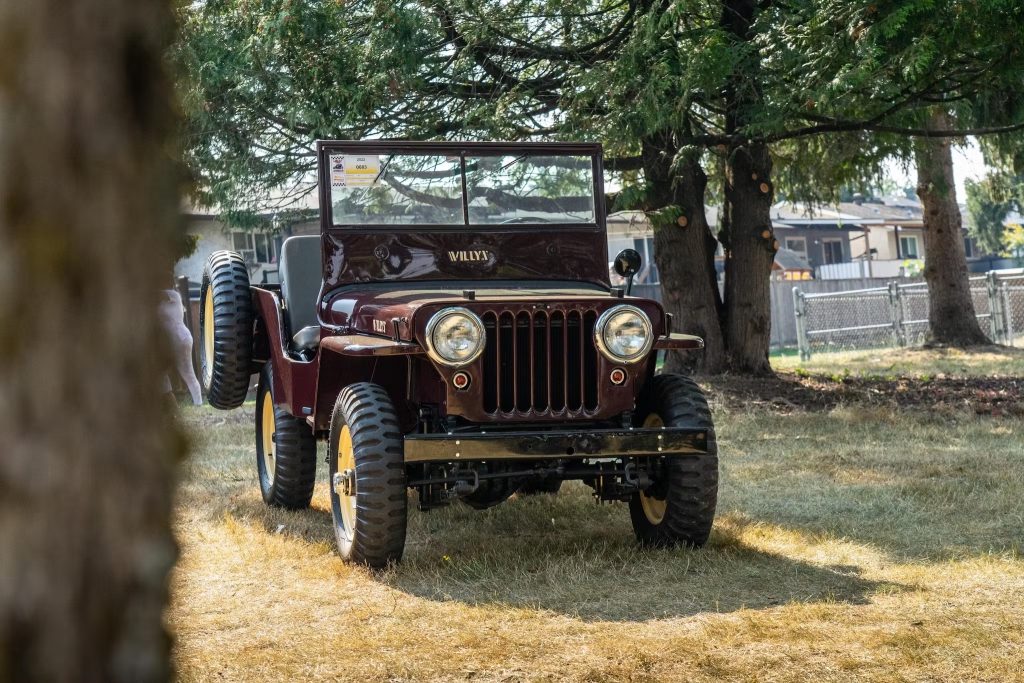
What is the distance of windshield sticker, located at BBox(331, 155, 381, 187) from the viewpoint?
6.88m

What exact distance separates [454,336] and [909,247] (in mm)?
50127

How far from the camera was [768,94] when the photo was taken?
9820 millimetres

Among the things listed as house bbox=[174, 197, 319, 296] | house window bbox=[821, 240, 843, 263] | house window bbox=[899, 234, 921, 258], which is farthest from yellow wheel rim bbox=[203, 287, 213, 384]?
house window bbox=[899, 234, 921, 258]

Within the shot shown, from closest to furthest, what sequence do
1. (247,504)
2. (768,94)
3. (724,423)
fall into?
(247,504) → (768,94) → (724,423)

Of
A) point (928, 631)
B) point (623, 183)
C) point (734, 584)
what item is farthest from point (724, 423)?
point (928, 631)

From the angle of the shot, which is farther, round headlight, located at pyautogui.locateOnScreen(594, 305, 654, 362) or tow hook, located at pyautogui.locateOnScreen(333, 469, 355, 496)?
round headlight, located at pyautogui.locateOnScreen(594, 305, 654, 362)

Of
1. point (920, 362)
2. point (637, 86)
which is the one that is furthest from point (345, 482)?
point (920, 362)

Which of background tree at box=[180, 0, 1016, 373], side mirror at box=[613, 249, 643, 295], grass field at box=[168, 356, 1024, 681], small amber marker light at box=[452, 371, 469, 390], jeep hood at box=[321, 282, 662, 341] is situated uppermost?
background tree at box=[180, 0, 1016, 373]

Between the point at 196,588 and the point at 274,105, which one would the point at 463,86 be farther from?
the point at 196,588

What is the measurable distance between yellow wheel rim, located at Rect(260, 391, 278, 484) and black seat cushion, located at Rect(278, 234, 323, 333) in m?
0.56

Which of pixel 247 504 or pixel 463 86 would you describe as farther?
pixel 463 86

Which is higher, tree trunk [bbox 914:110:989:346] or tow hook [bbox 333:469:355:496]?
tree trunk [bbox 914:110:989:346]

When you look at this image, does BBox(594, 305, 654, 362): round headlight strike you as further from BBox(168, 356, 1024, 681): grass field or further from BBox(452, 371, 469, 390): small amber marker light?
BBox(168, 356, 1024, 681): grass field

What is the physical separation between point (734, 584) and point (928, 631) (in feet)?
3.38
